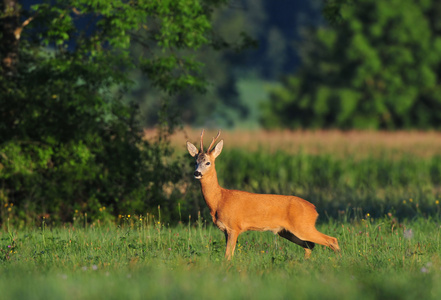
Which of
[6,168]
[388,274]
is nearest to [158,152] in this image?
[6,168]

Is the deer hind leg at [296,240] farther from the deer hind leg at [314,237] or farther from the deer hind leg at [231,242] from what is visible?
the deer hind leg at [231,242]

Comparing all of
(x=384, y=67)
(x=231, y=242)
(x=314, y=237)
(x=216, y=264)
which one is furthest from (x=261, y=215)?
(x=384, y=67)

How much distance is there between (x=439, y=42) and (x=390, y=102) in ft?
16.0

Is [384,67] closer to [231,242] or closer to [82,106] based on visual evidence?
[82,106]

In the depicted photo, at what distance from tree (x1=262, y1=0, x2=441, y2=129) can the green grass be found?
123 ft

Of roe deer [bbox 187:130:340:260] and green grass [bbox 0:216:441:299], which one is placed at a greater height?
roe deer [bbox 187:130:340:260]

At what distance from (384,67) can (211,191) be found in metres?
41.5

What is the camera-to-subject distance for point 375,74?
48.9 metres

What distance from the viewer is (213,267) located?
795 centimetres

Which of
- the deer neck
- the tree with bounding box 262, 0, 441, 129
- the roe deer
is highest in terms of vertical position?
the tree with bounding box 262, 0, 441, 129

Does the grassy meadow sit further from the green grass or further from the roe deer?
the roe deer

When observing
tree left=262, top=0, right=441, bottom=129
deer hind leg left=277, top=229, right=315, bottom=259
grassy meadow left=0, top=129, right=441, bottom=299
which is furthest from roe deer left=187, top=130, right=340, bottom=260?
tree left=262, top=0, right=441, bottom=129

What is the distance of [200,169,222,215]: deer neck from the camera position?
925 centimetres

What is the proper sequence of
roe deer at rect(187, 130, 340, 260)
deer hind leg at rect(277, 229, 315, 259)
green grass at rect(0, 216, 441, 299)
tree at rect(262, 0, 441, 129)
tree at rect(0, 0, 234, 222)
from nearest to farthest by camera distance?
green grass at rect(0, 216, 441, 299) < roe deer at rect(187, 130, 340, 260) < deer hind leg at rect(277, 229, 315, 259) < tree at rect(0, 0, 234, 222) < tree at rect(262, 0, 441, 129)
